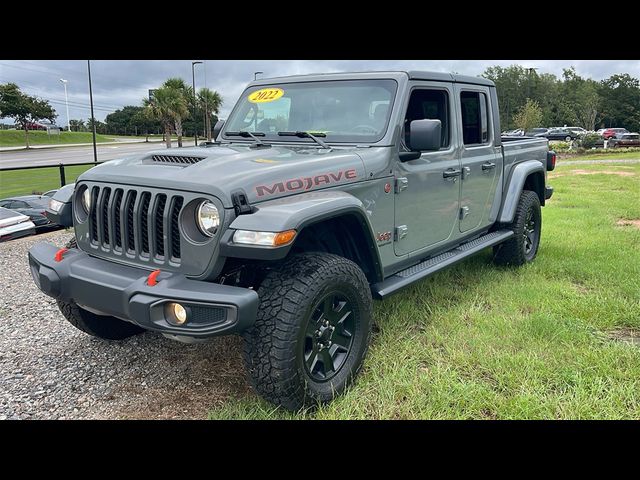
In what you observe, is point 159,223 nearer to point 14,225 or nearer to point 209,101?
point 14,225

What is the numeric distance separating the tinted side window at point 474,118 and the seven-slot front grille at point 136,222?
2.82m

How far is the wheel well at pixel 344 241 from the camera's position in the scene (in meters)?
3.22

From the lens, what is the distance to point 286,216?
2.63 m

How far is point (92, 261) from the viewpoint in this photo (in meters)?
3.05

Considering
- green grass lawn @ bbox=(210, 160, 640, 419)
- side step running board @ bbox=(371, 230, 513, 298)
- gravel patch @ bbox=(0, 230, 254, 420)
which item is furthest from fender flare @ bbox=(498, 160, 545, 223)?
gravel patch @ bbox=(0, 230, 254, 420)

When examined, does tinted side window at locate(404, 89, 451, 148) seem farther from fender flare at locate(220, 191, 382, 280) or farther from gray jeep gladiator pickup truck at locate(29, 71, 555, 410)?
fender flare at locate(220, 191, 382, 280)

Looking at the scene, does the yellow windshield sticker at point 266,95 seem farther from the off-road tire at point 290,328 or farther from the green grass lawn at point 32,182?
the green grass lawn at point 32,182

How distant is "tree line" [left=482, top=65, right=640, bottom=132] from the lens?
67.5 meters

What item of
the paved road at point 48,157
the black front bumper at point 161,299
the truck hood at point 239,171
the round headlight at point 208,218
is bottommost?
the paved road at point 48,157

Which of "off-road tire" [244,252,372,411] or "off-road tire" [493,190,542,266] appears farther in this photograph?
"off-road tire" [493,190,542,266]

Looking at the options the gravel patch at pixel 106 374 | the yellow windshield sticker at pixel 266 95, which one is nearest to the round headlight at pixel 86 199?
the gravel patch at pixel 106 374

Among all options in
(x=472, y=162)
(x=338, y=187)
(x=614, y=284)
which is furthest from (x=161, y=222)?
(x=614, y=284)

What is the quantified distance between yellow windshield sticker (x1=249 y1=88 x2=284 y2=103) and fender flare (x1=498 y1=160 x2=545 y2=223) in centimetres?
258

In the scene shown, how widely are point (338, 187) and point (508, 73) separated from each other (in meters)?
79.9
